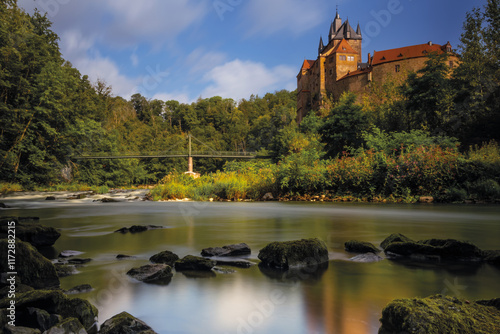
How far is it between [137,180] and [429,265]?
61.0 meters

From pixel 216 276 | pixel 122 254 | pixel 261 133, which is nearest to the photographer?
pixel 216 276

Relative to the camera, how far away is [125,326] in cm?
237

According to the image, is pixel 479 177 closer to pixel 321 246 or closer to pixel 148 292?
pixel 321 246

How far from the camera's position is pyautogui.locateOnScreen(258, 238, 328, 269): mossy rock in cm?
419

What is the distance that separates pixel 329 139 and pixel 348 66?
192 feet

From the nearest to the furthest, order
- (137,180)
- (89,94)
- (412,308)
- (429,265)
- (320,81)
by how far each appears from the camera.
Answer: (412,308) → (429,265) → (89,94) → (137,180) → (320,81)

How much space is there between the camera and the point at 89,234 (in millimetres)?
7617

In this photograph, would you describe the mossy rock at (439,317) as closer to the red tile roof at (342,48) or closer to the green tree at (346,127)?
the green tree at (346,127)

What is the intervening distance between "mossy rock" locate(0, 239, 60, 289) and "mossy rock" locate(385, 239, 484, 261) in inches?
165

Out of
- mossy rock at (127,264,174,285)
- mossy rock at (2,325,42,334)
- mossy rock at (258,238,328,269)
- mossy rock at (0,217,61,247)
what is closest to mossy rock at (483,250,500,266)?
mossy rock at (258,238,328,269)

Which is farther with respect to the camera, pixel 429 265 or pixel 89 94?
pixel 89 94

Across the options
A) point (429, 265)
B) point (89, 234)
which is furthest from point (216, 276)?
point (89, 234)

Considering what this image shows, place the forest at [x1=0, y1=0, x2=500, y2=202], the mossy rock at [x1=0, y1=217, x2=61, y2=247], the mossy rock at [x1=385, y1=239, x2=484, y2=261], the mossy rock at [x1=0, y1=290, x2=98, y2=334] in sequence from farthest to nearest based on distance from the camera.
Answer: the forest at [x1=0, y1=0, x2=500, y2=202]
the mossy rock at [x1=0, y1=217, x2=61, y2=247]
the mossy rock at [x1=385, y1=239, x2=484, y2=261]
the mossy rock at [x1=0, y1=290, x2=98, y2=334]

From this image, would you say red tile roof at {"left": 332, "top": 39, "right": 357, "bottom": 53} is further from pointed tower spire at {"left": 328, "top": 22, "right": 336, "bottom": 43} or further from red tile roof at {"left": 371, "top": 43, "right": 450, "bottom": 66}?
pointed tower spire at {"left": 328, "top": 22, "right": 336, "bottom": 43}
